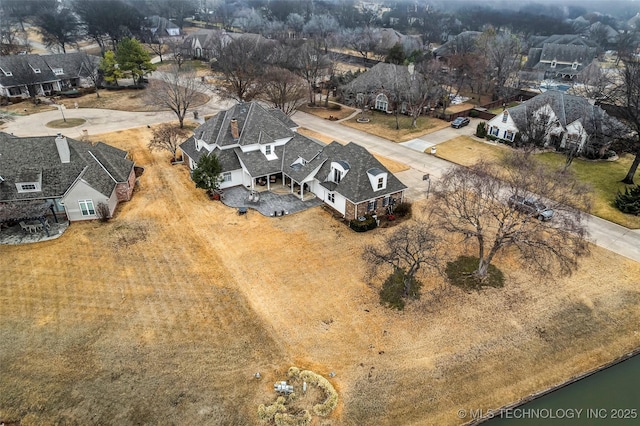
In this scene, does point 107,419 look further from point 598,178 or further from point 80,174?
point 598,178

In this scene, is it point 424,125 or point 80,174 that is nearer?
point 80,174

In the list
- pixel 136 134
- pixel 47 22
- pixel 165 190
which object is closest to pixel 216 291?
pixel 165 190

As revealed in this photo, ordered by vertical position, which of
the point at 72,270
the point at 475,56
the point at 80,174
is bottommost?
the point at 72,270

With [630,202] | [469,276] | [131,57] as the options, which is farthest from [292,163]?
[131,57]

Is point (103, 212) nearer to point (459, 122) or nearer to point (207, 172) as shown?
point (207, 172)

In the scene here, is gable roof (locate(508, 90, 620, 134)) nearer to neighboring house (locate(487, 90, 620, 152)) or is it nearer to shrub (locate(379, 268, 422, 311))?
neighboring house (locate(487, 90, 620, 152))

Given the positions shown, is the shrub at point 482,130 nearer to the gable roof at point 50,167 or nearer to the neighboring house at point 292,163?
the neighboring house at point 292,163

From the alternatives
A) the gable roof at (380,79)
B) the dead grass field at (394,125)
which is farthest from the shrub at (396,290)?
the gable roof at (380,79)
